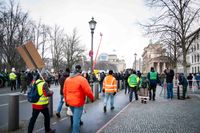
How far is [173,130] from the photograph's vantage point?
26.0ft

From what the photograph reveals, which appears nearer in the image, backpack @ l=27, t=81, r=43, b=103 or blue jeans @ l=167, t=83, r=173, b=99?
backpack @ l=27, t=81, r=43, b=103

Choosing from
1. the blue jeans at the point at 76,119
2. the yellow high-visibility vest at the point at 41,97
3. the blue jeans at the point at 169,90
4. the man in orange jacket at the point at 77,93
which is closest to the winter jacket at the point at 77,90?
the man in orange jacket at the point at 77,93

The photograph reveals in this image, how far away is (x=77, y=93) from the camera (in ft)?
21.6

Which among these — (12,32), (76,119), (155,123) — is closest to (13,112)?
(76,119)

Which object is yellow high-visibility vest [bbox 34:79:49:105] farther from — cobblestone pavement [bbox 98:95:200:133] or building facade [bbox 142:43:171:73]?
building facade [bbox 142:43:171:73]

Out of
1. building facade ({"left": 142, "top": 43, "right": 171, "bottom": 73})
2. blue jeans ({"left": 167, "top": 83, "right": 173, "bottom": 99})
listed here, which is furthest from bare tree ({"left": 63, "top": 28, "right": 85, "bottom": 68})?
blue jeans ({"left": 167, "top": 83, "right": 173, "bottom": 99})

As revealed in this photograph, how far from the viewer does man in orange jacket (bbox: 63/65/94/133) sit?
6.46 metres

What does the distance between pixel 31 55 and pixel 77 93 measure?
7.31 feet

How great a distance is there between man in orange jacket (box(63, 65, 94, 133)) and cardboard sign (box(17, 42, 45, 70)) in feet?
5.83

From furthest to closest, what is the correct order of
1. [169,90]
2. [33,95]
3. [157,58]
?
[157,58], [169,90], [33,95]

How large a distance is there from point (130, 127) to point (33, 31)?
44.9 metres

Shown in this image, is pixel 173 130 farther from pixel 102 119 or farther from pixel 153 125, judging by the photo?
pixel 102 119

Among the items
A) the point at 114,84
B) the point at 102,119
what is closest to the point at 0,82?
the point at 114,84

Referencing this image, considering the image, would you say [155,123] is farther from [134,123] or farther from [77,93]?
[77,93]
